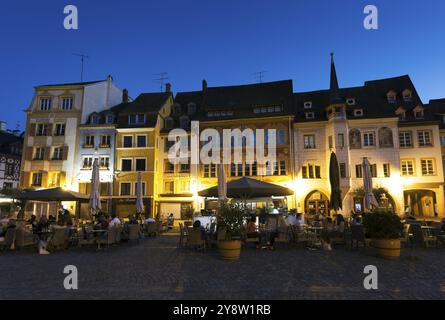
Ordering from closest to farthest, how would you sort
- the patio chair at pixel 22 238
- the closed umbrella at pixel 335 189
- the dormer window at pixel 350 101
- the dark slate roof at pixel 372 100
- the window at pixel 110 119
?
1. the patio chair at pixel 22 238
2. the closed umbrella at pixel 335 189
3. the dark slate roof at pixel 372 100
4. the dormer window at pixel 350 101
5. the window at pixel 110 119

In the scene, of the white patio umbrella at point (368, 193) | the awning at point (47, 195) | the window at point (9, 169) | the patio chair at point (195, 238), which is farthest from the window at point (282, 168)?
the window at point (9, 169)

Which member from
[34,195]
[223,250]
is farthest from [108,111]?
[223,250]

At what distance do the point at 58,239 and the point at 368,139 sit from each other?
87.9 ft

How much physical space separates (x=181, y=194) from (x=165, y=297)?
25.5 metres

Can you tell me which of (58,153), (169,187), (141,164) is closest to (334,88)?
(169,187)

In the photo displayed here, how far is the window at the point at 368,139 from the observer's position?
2849 cm

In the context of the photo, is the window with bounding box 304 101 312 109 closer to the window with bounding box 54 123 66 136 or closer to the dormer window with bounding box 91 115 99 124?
the dormer window with bounding box 91 115 99 124

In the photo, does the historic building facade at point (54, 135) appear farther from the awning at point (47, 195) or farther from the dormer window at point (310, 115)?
the dormer window at point (310, 115)

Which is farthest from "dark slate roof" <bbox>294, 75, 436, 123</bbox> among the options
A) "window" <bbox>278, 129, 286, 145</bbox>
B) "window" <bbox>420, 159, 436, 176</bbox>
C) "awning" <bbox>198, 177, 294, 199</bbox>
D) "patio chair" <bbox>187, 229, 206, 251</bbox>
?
"patio chair" <bbox>187, 229, 206, 251</bbox>

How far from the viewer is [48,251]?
11188 mm

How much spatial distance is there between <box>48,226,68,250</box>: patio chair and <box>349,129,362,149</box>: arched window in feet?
83.2

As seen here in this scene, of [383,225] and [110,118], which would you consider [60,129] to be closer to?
[110,118]

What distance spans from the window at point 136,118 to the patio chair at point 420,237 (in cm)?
2702

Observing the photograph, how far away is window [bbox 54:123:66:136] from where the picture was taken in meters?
33.1
